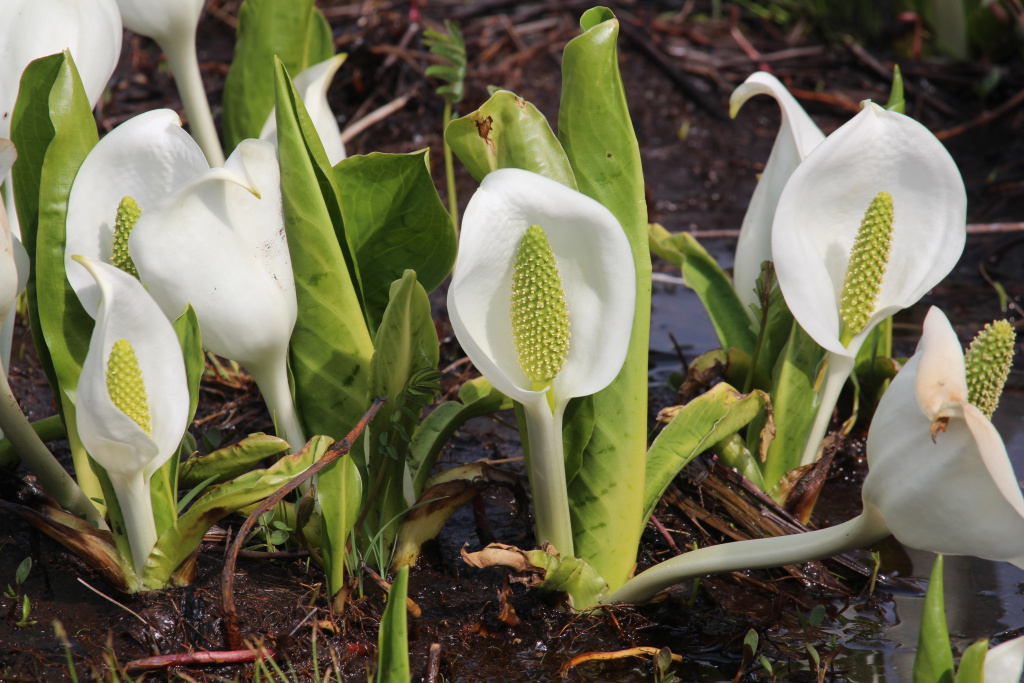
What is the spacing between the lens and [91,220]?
1019mm

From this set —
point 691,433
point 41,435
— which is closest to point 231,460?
point 41,435

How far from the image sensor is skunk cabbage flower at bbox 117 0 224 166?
148 cm

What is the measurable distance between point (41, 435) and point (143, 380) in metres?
0.46

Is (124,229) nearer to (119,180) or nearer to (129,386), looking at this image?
(119,180)

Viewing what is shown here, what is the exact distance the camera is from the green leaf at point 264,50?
1.64m

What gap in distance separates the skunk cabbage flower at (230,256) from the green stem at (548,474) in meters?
0.31

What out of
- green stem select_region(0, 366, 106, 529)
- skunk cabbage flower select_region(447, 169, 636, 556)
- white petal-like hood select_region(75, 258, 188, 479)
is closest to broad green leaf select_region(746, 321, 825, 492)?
skunk cabbage flower select_region(447, 169, 636, 556)

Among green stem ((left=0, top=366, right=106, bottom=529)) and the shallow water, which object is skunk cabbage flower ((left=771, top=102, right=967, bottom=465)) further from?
green stem ((left=0, top=366, right=106, bottom=529))

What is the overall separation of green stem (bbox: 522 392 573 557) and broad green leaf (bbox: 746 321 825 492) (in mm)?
394

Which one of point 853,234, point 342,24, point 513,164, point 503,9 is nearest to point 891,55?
point 503,9

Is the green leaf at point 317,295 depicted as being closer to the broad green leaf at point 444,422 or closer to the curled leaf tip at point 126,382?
the broad green leaf at point 444,422

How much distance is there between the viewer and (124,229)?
3.29 ft

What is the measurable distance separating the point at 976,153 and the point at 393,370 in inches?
99.8

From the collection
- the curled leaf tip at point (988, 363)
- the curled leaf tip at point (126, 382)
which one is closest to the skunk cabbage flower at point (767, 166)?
the curled leaf tip at point (988, 363)
